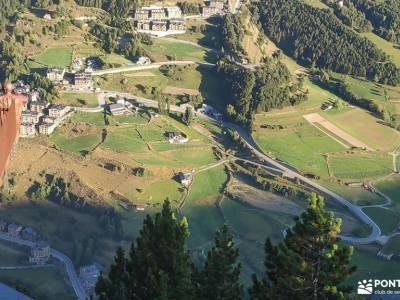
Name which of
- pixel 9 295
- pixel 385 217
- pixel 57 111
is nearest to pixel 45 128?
pixel 57 111

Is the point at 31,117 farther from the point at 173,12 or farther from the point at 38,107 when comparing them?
the point at 173,12

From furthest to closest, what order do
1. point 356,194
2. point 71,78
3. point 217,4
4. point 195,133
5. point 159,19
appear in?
point 217,4 → point 159,19 → point 71,78 → point 195,133 → point 356,194

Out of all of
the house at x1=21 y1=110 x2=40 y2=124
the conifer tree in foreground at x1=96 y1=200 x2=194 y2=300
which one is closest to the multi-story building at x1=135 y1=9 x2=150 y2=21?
the house at x1=21 y1=110 x2=40 y2=124

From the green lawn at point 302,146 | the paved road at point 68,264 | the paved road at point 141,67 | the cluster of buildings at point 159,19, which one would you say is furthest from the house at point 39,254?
the cluster of buildings at point 159,19

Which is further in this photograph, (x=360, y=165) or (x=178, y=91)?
(x=178, y=91)

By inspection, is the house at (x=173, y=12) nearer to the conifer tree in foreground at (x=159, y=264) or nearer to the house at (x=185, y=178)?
the house at (x=185, y=178)
